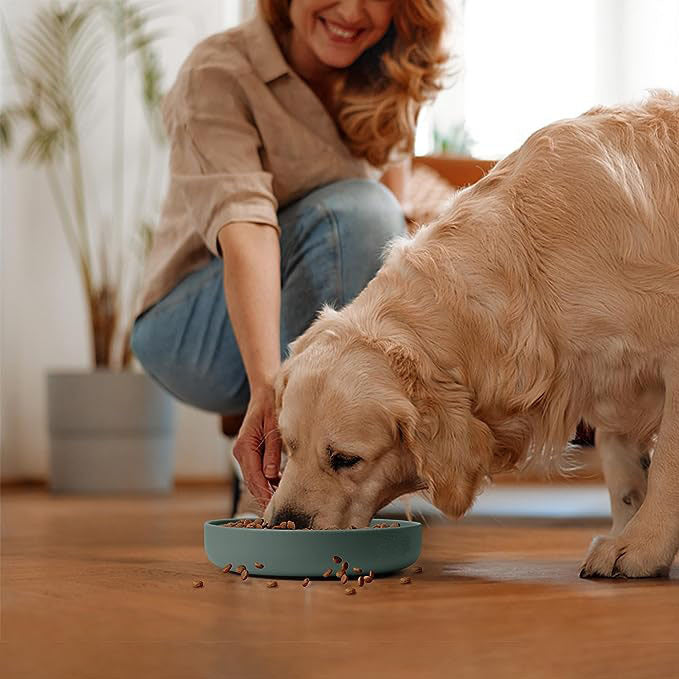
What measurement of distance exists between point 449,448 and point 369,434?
12 cm

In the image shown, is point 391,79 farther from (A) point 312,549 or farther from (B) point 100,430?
(B) point 100,430

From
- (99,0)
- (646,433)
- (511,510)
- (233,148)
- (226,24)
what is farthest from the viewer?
(226,24)

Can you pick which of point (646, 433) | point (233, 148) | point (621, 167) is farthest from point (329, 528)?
point (233, 148)

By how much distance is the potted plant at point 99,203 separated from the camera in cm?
448

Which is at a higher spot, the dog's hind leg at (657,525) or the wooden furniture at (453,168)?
the wooden furniture at (453,168)

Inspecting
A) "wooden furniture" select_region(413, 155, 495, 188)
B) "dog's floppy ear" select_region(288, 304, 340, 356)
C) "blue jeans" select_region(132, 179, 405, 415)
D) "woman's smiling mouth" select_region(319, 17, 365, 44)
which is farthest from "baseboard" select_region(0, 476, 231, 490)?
"dog's floppy ear" select_region(288, 304, 340, 356)

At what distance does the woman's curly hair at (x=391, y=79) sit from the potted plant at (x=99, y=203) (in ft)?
7.24

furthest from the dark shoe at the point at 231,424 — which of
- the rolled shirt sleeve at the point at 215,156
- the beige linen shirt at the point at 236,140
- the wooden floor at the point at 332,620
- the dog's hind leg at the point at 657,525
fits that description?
the dog's hind leg at the point at 657,525

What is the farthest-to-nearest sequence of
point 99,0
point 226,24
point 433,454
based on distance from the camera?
point 226,24, point 99,0, point 433,454

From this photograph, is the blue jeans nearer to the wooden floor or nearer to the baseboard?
the wooden floor

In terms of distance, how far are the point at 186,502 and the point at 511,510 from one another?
1.14 meters

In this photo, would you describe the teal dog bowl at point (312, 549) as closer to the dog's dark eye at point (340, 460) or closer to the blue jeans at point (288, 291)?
the dog's dark eye at point (340, 460)

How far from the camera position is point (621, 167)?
67.1 inches

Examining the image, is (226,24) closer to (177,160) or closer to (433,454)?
(177,160)
